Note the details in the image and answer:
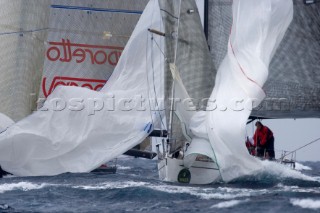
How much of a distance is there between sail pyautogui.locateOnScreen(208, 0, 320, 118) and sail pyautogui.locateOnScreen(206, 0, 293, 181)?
53cm

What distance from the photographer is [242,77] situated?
79.3 feet

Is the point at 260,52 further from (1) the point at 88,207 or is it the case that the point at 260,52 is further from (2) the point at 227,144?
(1) the point at 88,207

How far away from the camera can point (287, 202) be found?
20.2 metres

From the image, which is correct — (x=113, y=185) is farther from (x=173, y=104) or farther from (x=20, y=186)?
(x=173, y=104)

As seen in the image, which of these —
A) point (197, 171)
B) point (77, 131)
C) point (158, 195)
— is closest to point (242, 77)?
point (197, 171)

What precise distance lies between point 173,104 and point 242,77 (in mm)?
2058

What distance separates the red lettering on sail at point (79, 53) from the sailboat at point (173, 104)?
45.1 inches

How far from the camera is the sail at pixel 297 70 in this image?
2502 cm

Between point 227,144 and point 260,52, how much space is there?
2.39 metres

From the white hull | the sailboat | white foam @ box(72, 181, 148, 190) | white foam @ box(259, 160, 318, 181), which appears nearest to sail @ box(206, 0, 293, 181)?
the sailboat

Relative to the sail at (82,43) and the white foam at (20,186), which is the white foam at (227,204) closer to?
the white foam at (20,186)

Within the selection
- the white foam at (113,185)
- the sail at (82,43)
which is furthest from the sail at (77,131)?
the sail at (82,43)

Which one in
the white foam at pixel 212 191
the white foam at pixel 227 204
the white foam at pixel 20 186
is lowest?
the white foam at pixel 20 186

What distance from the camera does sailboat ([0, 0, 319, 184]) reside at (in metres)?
23.9
